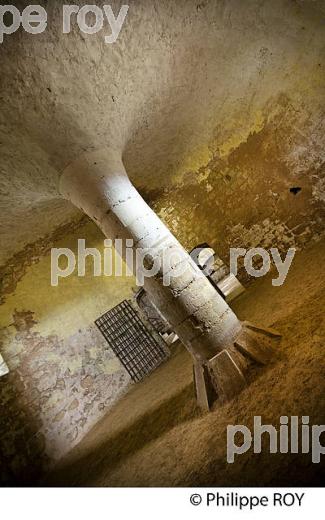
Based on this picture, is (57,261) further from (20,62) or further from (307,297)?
(307,297)

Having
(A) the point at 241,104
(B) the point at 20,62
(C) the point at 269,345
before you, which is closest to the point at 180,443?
(C) the point at 269,345

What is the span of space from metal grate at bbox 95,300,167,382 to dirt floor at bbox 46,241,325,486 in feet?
3.25

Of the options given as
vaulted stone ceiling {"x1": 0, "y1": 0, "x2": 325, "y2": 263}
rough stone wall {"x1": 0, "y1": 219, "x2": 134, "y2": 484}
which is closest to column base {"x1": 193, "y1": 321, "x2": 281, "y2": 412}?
vaulted stone ceiling {"x1": 0, "y1": 0, "x2": 325, "y2": 263}

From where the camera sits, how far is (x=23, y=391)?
452 centimetres

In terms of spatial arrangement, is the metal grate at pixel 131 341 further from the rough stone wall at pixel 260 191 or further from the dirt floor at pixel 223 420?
the rough stone wall at pixel 260 191

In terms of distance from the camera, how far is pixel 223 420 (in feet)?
7.69

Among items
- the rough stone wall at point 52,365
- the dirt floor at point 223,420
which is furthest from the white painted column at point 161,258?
the rough stone wall at point 52,365

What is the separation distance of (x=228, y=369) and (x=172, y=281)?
88cm

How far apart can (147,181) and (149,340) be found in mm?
2867

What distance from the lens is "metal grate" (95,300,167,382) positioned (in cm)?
538

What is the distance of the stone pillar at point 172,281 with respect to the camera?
8.61ft

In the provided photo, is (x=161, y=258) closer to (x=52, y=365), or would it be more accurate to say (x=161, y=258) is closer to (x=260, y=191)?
(x=260, y=191)

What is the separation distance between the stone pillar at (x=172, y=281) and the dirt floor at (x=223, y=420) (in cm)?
28

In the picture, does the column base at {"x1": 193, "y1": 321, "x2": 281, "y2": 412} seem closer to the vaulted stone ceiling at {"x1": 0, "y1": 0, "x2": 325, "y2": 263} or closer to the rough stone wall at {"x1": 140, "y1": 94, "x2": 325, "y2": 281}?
the vaulted stone ceiling at {"x1": 0, "y1": 0, "x2": 325, "y2": 263}
